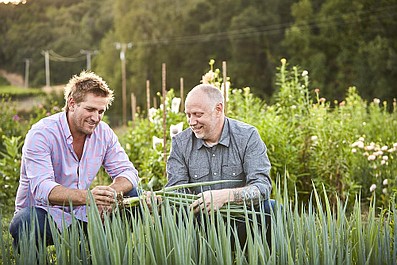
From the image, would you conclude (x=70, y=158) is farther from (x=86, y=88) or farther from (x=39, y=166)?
(x=86, y=88)

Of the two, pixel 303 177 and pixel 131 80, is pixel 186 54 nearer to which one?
pixel 131 80

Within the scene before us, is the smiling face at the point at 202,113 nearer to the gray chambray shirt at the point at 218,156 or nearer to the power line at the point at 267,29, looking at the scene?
the gray chambray shirt at the point at 218,156

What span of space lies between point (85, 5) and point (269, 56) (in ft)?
35.4

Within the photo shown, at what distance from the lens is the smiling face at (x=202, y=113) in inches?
130

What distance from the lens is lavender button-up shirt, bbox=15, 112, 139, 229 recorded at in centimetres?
329

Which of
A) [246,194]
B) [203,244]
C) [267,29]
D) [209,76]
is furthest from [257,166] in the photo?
[267,29]

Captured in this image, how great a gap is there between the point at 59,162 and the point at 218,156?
81 centimetres

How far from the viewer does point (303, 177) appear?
5.84m

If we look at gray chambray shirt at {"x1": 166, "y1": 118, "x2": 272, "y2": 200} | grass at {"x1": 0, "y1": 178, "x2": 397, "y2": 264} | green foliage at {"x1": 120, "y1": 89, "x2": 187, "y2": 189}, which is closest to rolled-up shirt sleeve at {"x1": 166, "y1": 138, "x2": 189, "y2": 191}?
gray chambray shirt at {"x1": 166, "y1": 118, "x2": 272, "y2": 200}

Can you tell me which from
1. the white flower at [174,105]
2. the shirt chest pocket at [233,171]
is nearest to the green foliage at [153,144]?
the white flower at [174,105]

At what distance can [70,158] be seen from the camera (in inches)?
138

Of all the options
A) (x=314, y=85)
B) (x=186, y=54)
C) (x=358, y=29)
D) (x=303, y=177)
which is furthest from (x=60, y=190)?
(x=186, y=54)

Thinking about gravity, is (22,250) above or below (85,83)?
below

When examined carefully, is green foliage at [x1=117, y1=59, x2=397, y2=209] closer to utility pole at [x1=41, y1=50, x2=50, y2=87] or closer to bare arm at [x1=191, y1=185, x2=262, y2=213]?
bare arm at [x1=191, y1=185, x2=262, y2=213]
